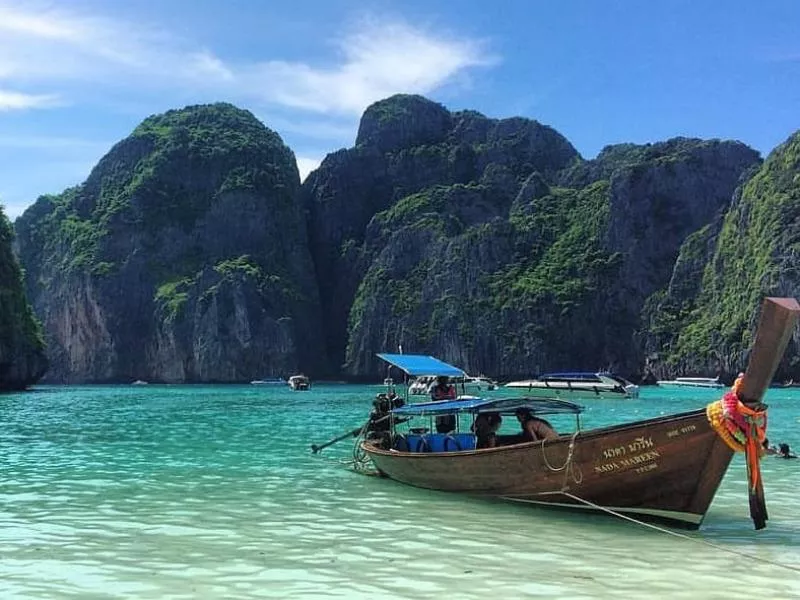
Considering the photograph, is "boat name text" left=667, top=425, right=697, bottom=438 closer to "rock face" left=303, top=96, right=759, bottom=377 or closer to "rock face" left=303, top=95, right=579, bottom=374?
"rock face" left=303, top=96, right=759, bottom=377

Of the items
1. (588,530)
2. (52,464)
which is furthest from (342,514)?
(52,464)

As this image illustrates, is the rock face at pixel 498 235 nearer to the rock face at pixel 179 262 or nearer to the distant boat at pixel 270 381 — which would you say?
the rock face at pixel 179 262

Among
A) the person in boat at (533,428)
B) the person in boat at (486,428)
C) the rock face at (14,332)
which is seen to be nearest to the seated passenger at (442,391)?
the person in boat at (486,428)

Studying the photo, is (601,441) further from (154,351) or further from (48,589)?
(154,351)

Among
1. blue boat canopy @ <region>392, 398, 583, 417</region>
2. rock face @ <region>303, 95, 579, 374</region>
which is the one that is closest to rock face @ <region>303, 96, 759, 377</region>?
rock face @ <region>303, 95, 579, 374</region>

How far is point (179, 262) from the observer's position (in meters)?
144

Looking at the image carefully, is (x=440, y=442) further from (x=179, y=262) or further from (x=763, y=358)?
(x=179, y=262)

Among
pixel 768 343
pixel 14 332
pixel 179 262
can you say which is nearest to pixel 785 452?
pixel 768 343

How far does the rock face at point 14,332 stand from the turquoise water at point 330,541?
59.9 meters

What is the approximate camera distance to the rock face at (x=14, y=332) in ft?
247

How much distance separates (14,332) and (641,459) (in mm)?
74016

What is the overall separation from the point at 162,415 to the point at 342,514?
33056 mm

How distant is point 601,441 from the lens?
13.0m

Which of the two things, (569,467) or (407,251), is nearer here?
(569,467)
